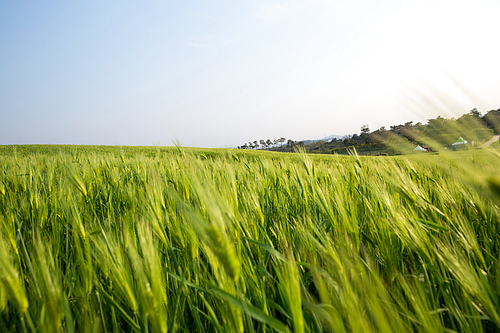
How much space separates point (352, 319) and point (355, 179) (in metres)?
1.35

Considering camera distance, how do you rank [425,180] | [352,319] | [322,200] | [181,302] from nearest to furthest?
1. [352,319]
2. [181,302]
3. [322,200]
4. [425,180]

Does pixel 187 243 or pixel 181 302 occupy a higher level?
pixel 187 243

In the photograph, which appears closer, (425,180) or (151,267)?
(151,267)

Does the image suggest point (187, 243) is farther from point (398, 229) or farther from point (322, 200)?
point (398, 229)

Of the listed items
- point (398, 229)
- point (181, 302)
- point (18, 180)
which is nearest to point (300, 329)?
point (181, 302)

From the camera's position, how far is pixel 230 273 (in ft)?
1.34

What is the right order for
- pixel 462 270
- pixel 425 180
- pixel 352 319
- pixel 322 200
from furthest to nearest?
pixel 425 180 < pixel 322 200 < pixel 462 270 < pixel 352 319

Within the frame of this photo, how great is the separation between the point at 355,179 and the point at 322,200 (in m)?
0.84

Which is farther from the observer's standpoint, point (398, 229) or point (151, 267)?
point (398, 229)

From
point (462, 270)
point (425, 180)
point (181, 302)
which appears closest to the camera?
point (462, 270)

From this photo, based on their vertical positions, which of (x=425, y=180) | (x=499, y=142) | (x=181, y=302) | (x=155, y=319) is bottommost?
(x=181, y=302)

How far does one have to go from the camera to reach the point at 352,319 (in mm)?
363

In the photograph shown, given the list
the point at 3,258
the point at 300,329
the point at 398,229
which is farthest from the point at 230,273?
the point at 398,229

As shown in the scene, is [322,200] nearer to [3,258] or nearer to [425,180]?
[3,258]
